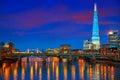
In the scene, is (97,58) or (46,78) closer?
(46,78)

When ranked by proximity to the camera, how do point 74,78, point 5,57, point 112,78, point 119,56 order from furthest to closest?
1. point 5,57
2. point 119,56
3. point 74,78
4. point 112,78

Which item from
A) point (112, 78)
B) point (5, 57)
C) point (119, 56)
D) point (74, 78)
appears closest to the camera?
point (112, 78)

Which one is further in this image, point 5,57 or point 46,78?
point 5,57

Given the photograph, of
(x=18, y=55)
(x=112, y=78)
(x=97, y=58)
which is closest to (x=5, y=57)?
(x=18, y=55)

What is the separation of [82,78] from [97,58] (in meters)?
97.3

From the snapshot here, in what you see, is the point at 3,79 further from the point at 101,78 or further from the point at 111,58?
the point at 111,58

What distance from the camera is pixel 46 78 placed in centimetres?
9725

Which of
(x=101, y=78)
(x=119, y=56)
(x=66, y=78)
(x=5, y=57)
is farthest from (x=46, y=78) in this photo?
(x=5, y=57)

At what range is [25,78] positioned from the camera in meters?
97.0

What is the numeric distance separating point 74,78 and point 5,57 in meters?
94.0

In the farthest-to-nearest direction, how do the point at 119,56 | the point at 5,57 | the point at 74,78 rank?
1. the point at 5,57
2. the point at 119,56
3. the point at 74,78

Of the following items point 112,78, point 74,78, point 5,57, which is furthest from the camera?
point 5,57

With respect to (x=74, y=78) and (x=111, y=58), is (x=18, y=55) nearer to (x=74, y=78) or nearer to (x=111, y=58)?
(x=111, y=58)

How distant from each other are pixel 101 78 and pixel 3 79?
20.8m
